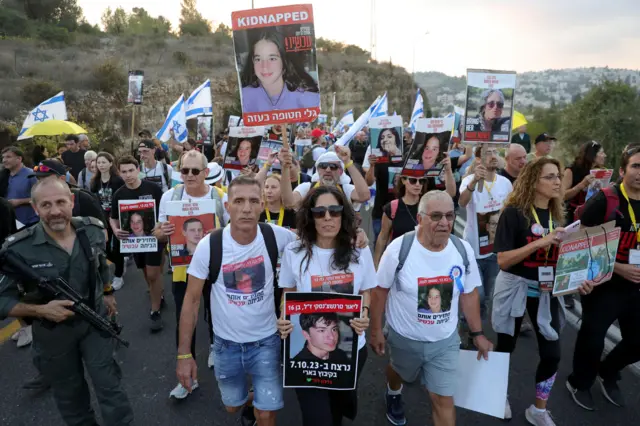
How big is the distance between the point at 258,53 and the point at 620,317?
3.81 m

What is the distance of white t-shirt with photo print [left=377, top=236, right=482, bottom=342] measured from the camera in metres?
2.88

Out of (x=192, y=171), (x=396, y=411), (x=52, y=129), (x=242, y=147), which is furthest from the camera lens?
(x=52, y=129)

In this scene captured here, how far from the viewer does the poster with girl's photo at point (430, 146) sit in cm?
461

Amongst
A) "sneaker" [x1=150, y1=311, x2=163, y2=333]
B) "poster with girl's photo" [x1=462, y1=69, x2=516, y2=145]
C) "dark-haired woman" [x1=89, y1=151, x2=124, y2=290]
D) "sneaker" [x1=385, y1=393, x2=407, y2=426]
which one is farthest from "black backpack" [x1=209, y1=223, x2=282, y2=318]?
"dark-haired woman" [x1=89, y1=151, x2=124, y2=290]

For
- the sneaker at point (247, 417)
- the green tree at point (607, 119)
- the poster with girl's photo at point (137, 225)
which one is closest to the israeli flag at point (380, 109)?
the poster with girl's photo at point (137, 225)

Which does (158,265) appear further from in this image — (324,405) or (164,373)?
(324,405)

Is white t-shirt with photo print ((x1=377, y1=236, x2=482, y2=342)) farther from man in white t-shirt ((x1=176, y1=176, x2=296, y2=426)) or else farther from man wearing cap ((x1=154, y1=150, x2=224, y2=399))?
man wearing cap ((x1=154, y1=150, x2=224, y2=399))

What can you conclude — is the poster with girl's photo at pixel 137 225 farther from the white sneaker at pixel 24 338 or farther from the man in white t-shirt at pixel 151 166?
the man in white t-shirt at pixel 151 166

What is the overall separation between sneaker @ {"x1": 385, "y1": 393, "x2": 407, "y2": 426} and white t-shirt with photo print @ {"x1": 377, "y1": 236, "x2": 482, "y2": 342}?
82 centimetres

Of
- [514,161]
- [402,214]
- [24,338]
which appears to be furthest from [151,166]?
[514,161]

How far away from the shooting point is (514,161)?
530 cm

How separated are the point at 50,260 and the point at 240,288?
128cm

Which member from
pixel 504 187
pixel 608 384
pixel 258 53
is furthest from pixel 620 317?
pixel 258 53

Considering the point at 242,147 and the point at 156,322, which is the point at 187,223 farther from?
the point at 242,147
